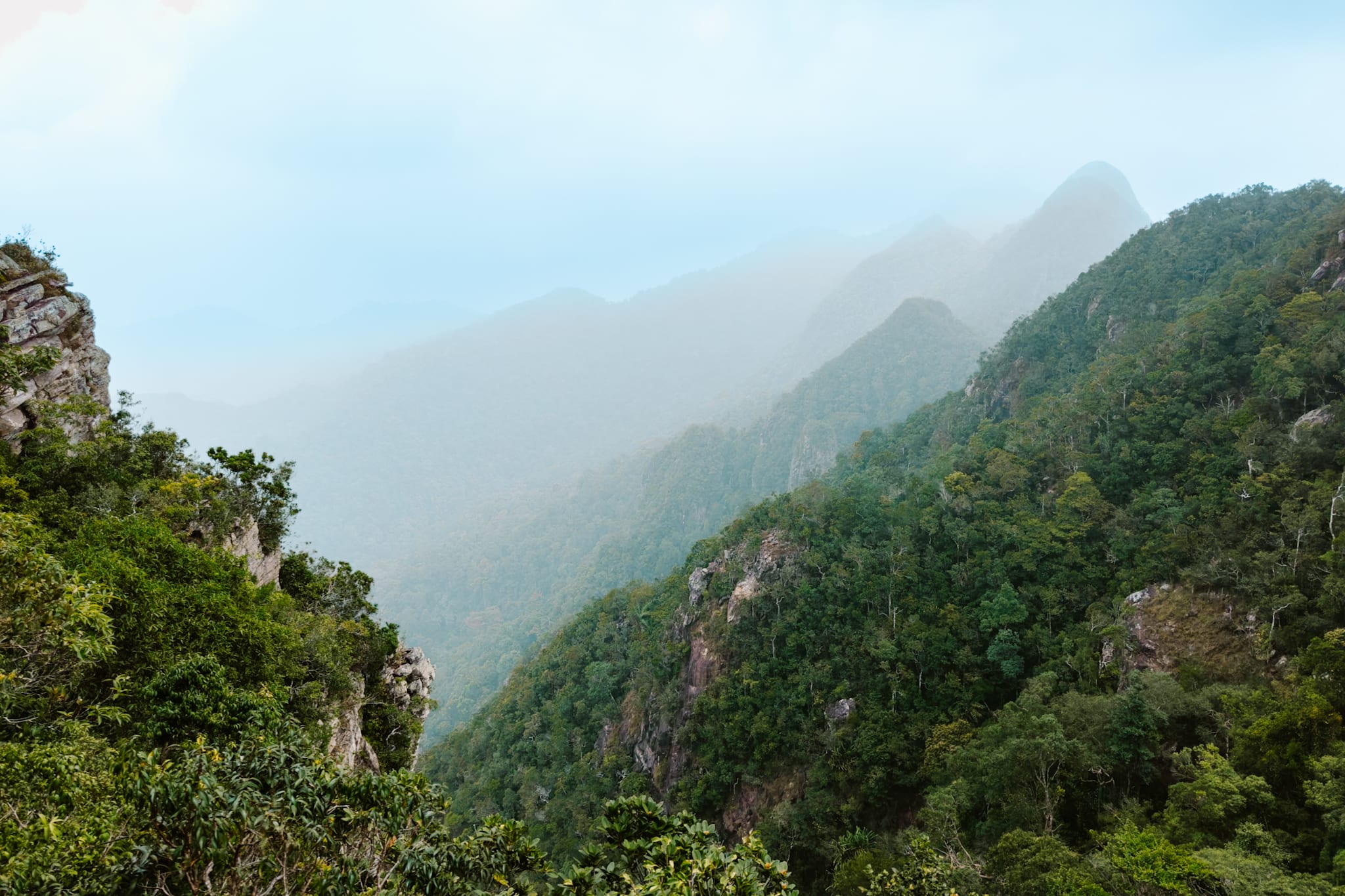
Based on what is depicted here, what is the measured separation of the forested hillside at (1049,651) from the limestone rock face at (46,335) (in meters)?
25.3

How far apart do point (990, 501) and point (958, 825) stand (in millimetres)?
22435

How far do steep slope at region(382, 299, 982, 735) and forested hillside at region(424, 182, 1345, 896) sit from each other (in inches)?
2382

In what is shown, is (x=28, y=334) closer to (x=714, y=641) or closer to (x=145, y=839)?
(x=145, y=839)

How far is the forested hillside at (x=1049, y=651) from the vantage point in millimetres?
→ 17484

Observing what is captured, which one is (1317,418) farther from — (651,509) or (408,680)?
(651,509)

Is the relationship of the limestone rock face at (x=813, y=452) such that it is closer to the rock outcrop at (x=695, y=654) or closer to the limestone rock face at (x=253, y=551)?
the rock outcrop at (x=695, y=654)

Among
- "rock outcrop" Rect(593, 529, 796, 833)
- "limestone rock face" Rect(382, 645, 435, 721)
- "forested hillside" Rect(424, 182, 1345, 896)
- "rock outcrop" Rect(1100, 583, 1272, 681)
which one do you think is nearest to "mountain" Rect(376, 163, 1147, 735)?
"forested hillside" Rect(424, 182, 1345, 896)

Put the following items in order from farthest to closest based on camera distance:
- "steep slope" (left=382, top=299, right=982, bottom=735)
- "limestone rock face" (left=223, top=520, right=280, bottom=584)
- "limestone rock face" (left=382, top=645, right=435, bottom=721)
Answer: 1. "steep slope" (left=382, top=299, right=982, bottom=735)
2. "limestone rock face" (left=382, top=645, right=435, bottom=721)
3. "limestone rock face" (left=223, top=520, right=280, bottom=584)

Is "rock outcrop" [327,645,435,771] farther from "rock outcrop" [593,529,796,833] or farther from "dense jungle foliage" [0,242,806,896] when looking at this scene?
"rock outcrop" [593,529,796,833]

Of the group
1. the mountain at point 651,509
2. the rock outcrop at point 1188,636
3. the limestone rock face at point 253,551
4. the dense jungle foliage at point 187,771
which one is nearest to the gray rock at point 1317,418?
the rock outcrop at point 1188,636

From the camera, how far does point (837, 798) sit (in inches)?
1220

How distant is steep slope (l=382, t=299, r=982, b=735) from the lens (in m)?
119

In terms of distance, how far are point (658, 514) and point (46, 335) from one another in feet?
393

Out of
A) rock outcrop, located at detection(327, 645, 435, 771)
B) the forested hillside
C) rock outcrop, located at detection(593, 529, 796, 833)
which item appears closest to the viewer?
rock outcrop, located at detection(327, 645, 435, 771)
